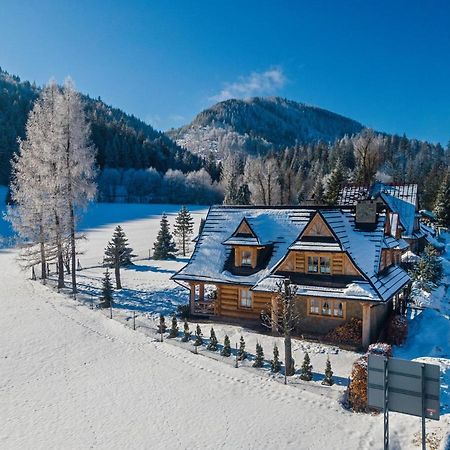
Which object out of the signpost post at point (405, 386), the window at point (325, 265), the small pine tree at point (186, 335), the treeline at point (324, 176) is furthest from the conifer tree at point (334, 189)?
the signpost post at point (405, 386)

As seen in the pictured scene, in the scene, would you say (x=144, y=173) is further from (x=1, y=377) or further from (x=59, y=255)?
(x=1, y=377)

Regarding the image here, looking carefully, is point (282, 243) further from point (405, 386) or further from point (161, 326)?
point (405, 386)

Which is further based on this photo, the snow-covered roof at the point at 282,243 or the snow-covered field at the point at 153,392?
the snow-covered roof at the point at 282,243

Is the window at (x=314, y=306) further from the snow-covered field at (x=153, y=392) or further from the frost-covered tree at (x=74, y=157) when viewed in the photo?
the frost-covered tree at (x=74, y=157)

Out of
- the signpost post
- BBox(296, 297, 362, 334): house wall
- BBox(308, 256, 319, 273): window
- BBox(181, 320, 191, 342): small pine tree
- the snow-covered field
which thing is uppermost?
BBox(308, 256, 319, 273): window

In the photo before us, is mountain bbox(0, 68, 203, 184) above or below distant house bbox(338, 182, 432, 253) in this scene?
above

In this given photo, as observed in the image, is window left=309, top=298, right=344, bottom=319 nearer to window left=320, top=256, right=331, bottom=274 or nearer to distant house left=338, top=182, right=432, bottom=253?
window left=320, top=256, right=331, bottom=274

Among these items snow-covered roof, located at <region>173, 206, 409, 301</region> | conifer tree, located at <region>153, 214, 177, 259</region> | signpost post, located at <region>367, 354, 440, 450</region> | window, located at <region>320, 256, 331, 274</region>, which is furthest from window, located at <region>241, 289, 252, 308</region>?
conifer tree, located at <region>153, 214, 177, 259</region>
